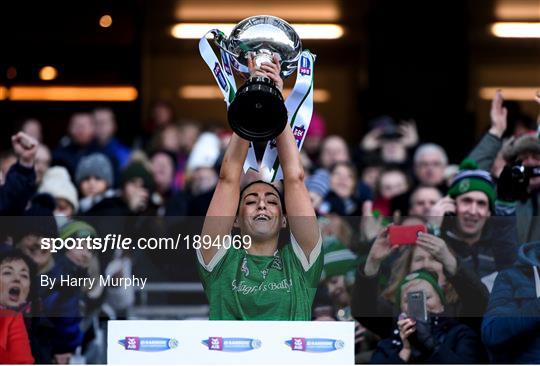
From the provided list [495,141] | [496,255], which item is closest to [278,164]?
[496,255]

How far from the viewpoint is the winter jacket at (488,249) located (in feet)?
17.7

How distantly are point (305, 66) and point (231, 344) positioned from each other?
1064 mm

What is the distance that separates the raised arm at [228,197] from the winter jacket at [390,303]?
2.05ft

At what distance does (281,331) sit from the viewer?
5.07 meters

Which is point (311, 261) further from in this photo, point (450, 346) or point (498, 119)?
point (498, 119)

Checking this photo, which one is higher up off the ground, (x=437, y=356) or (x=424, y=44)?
(x=424, y=44)

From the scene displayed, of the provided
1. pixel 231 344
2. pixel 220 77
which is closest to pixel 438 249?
pixel 231 344

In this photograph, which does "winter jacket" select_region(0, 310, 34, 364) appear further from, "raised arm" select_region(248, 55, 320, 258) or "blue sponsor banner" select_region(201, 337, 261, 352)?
"raised arm" select_region(248, 55, 320, 258)

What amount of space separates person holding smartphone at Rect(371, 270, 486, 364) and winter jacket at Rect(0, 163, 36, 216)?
5.51ft

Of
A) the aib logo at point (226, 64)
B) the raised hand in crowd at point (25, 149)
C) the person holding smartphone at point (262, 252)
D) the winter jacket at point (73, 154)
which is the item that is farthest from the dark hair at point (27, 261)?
the winter jacket at point (73, 154)

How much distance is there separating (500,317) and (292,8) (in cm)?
800

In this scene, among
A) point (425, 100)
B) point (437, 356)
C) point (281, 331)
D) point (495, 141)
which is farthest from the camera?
point (425, 100)

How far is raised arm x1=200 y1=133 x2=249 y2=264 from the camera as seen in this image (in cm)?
513

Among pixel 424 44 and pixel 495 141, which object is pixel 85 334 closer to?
pixel 495 141
